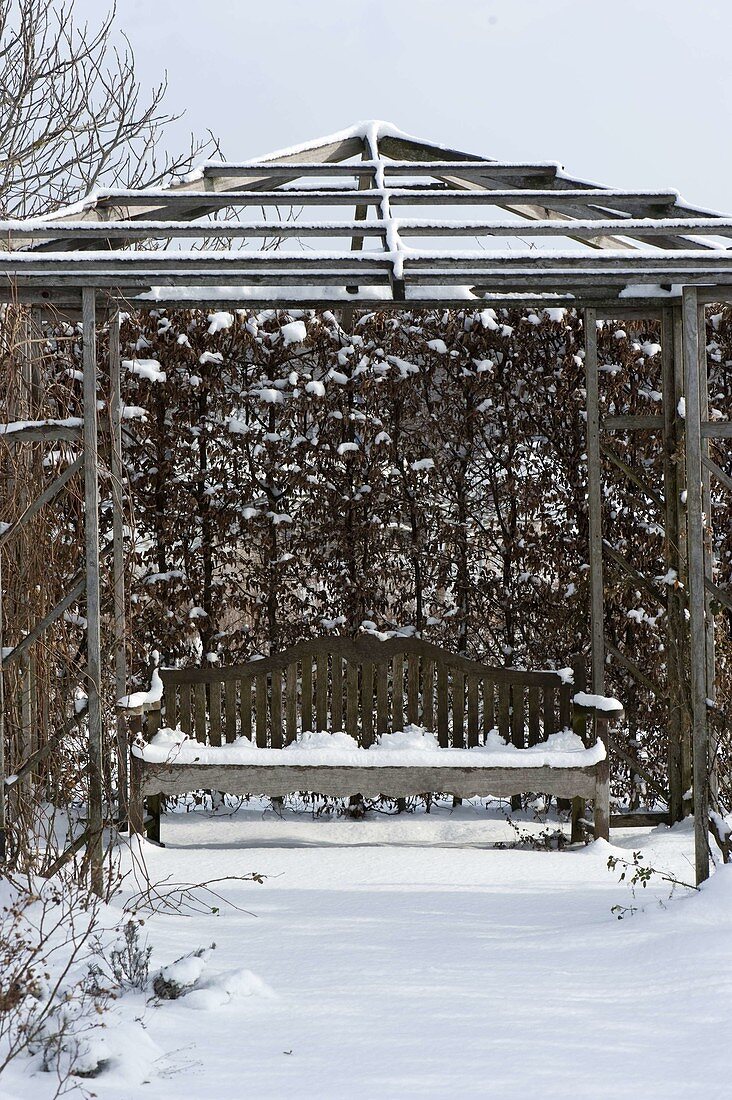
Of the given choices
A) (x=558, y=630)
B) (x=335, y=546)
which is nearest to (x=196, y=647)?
(x=335, y=546)

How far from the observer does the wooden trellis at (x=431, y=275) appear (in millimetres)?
4637

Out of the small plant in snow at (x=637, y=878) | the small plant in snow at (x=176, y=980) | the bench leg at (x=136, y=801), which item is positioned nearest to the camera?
the small plant in snow at (x=176, y=980)

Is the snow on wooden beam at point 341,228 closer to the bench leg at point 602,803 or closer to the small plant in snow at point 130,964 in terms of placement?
the bench leg at point 602,803

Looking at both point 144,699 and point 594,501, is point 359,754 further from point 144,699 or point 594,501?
point 594,501

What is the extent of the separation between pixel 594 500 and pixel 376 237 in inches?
89.3

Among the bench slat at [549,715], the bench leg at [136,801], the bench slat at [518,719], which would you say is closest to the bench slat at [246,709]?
the bench leg at [136,801]

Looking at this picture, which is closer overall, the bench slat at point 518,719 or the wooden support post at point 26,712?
the wooden support post at point 26,712

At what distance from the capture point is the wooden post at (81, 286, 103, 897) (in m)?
4.75

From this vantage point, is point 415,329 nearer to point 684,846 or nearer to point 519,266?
point 519,266

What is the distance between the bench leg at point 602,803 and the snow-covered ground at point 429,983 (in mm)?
78

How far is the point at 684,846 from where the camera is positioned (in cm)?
602

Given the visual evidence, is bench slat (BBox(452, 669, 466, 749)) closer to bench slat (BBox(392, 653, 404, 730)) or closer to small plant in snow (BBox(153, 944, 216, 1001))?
bench slat (BBox(392, 653, 404, 730))

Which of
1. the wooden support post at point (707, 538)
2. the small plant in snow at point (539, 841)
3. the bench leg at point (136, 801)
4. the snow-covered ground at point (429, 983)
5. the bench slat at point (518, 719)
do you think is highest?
the wooden support post at point (707, 538)

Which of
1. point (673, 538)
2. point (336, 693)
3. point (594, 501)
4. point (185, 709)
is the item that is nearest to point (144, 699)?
point (185, 709)
